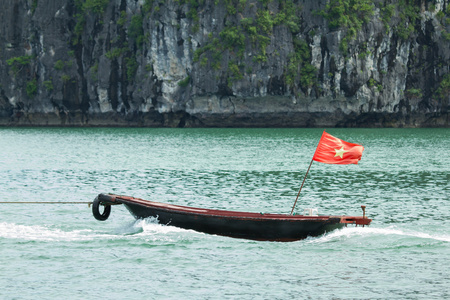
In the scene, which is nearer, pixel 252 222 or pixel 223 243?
pixel 252 222

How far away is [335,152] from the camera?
50.1 ft

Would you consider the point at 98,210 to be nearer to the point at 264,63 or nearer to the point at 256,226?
the point at 256,226

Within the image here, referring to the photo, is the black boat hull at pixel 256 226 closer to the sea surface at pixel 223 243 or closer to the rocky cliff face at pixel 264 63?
the sea surface at pixel 223 243

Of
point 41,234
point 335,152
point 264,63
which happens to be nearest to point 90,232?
point 41,234

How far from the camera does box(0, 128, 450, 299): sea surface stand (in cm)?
1202

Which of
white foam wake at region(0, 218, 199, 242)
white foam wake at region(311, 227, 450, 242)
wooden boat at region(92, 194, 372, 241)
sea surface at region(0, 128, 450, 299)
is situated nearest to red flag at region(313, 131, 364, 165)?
wooden boat at region(92, 194, 372, 241)

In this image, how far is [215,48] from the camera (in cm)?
7538

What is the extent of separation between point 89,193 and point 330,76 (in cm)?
5563

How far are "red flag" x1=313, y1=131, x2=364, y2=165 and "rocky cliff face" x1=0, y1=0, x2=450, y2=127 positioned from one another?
A: 59.6 m

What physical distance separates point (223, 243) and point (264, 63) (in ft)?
203

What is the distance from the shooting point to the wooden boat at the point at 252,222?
14734 millimetres

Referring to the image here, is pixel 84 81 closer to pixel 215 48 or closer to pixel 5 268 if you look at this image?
pixel 215 48

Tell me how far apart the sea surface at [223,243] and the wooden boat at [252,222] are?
0.19m

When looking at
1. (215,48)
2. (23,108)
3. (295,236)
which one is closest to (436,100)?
(215,48)
